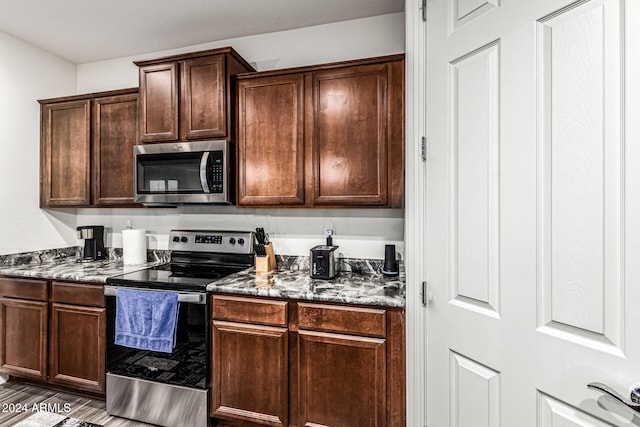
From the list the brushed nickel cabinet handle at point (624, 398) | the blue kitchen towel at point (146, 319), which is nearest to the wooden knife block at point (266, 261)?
the blue kitchen towel at point (146, 319)

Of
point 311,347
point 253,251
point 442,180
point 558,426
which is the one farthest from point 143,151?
point 558,426

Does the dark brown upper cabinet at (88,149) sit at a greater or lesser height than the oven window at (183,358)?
greater

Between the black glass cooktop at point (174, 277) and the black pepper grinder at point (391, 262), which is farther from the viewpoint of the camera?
the black pepper grinder at point (391, 262)

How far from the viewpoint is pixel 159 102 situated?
99.6 inches

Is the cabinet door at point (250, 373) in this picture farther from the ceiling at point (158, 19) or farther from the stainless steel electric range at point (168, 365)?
the ceiling at point (158, 19)

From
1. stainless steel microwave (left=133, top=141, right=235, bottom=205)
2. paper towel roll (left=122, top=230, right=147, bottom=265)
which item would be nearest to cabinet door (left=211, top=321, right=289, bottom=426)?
stainless steel microwave (left=133, top=141, right=235, bottom=205)

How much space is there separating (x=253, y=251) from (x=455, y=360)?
1.66m

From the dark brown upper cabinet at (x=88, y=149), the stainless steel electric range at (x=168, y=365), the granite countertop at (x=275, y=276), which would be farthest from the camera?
the dark brown upper cabinet at (x=88, y=149)

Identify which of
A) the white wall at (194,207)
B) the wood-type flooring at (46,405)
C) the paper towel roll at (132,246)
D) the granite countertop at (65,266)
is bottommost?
the wood-type flooring at (46,405)

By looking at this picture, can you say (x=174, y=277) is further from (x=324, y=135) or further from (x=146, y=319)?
(x=324, y=135)

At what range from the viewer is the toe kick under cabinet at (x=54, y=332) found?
2365mm

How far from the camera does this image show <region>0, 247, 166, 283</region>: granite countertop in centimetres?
243

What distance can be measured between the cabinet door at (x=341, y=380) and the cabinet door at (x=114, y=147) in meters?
1.87

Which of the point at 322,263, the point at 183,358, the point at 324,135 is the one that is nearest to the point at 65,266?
the point at 183,358
